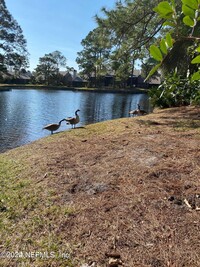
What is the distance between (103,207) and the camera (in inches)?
98.8

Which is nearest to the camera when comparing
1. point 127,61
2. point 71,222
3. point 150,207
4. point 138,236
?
point 138,236

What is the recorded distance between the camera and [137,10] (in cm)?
898

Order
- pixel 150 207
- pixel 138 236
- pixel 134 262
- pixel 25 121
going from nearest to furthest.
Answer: pixel 134 262 < pixel 138 236 < pixel 150 207 < pixel 25 121

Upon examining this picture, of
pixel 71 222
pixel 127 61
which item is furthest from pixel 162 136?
pixel 127 61

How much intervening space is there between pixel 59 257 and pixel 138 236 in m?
0.63

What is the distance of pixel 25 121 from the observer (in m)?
13.3

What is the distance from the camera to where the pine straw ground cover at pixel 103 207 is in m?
1.89

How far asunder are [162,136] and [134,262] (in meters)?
3.53

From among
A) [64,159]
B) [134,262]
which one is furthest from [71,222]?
[64,159]

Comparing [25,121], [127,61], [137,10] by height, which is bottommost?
[25,121]

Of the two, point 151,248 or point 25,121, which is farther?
point 25,121

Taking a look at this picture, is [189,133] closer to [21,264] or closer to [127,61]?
[21,264]

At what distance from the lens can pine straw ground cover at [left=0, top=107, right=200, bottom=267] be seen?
1.89 meters

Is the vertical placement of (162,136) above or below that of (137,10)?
below
